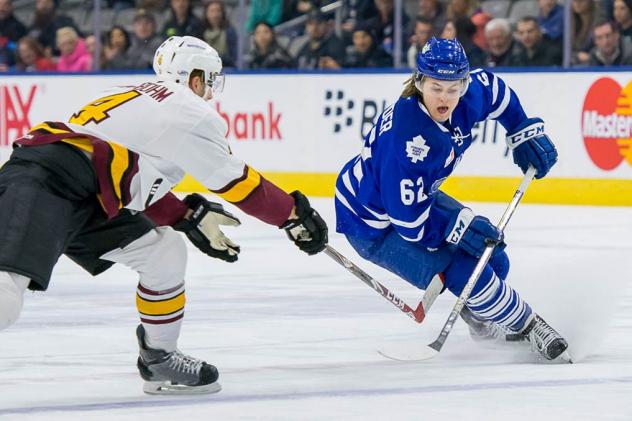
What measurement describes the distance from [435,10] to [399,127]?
5.28m

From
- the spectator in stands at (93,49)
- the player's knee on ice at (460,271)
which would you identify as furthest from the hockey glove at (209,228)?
the spectator in stands at (93,49)

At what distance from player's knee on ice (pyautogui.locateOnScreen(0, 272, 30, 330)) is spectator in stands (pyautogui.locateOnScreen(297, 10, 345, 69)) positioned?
664cm

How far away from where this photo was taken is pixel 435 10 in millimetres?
9102

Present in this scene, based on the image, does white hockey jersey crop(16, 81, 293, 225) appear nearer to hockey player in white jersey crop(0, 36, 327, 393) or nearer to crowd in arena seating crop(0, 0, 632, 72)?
hockey player in white jersey crop(0, 36, 327, 393)

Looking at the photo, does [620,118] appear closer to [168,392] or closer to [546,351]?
[546,351]

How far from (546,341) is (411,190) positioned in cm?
57

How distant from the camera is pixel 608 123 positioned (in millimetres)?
8398

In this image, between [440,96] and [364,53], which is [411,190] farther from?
[364,53]

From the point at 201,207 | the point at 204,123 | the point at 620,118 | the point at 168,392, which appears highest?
the point at 204,123

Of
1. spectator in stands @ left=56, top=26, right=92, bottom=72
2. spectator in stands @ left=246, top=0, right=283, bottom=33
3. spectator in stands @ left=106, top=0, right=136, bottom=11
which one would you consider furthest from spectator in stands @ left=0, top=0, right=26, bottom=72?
spectator in stands @ left=246, top=0, right=283, bottom=33

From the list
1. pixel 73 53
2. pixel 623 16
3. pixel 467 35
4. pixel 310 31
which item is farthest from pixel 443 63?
pixel 73 53

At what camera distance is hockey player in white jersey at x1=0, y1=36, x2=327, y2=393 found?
305cm

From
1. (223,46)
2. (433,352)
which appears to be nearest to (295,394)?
(433,352)

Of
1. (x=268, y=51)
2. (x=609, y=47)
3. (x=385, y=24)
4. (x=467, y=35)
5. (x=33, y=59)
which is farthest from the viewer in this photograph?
(x=33, y=59)
